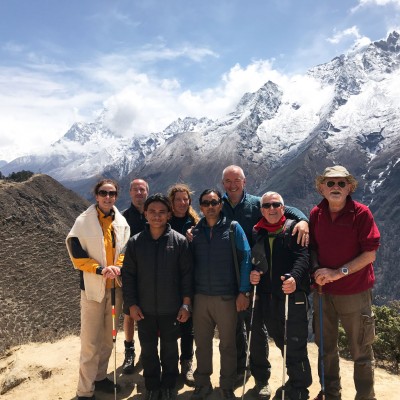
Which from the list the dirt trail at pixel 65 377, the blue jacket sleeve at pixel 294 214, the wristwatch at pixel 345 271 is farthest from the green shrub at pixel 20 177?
the wristwatch at pixel 345 271

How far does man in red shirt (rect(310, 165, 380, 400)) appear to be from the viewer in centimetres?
666

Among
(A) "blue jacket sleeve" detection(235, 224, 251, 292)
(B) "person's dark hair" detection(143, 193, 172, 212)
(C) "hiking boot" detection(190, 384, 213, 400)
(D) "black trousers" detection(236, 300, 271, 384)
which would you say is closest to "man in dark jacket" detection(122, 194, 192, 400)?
(B) "person's dark hair" detection(143, 193, 172, 212)

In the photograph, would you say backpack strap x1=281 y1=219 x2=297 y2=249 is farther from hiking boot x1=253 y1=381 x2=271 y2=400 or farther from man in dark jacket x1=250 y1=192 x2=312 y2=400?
hiking boot x1=253 y1=381 x2=271 y2=400

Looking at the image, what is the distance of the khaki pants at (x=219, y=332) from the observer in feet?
23.8

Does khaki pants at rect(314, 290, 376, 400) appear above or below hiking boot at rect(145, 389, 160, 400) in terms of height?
above

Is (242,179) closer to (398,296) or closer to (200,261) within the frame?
(200,261)

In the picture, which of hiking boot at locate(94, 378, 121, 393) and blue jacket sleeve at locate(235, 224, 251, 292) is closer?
blue jacket sleeve at locate(235, 224, 251, 292)

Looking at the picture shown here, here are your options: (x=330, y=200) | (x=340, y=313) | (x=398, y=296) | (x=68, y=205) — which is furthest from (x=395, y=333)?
(x=398, y=296)

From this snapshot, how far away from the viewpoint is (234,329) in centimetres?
738

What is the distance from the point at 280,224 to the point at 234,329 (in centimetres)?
209

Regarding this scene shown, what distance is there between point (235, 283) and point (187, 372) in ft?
8.47

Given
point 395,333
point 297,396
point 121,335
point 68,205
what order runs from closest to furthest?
point 297,396 → point 121,335 → point 395,333 → point 68,205

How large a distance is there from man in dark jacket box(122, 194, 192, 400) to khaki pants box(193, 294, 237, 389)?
33 cm

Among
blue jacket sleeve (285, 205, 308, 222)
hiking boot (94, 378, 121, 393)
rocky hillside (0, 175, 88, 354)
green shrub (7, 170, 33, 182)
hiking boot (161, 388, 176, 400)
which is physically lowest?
rocky hillside (0, 175, 88, 354)
